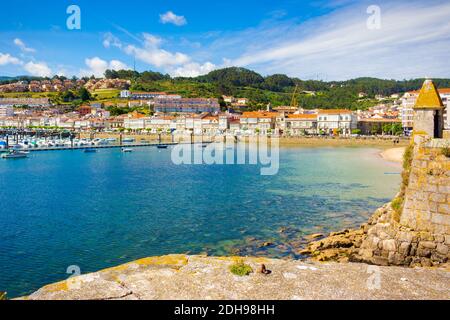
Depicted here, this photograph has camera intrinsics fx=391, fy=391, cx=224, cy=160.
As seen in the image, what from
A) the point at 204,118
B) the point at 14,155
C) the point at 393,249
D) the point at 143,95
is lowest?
the point at 393,249

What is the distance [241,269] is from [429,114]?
29.2ft

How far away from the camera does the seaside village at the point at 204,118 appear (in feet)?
287

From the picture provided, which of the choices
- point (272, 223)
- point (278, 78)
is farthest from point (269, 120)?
point (278, 78)

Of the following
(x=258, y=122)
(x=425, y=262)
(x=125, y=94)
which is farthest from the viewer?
(x=125, y=94)

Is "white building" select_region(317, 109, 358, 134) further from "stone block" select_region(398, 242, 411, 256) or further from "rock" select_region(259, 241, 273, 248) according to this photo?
"stone block" select_region(398, 242, 411, 256)

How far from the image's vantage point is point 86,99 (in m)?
153

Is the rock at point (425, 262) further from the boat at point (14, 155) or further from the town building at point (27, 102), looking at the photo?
the town building at point (27, 102)

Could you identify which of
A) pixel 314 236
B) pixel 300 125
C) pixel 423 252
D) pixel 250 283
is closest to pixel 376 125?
pixel 300 125

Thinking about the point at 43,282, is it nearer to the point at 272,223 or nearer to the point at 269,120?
the point at 272,223

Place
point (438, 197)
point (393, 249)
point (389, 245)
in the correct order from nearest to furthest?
point (438, 197) < point (393, 249) < point (389, 245)

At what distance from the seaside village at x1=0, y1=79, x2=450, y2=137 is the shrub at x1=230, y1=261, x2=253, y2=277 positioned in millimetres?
57466

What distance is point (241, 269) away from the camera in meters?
7.04

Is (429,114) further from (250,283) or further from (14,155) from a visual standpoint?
(14,155)

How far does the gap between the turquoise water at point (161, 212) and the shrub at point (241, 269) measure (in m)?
6.87
